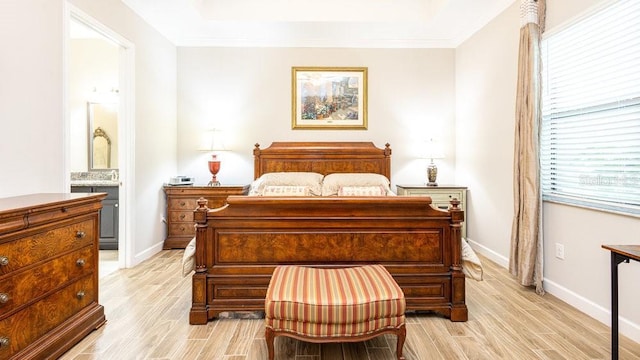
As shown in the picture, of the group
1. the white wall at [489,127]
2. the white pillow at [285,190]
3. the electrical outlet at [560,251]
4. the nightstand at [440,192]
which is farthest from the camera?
the nightstand at [440,192]

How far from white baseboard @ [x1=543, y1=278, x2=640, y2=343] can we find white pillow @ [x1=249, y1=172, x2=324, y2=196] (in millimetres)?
2612

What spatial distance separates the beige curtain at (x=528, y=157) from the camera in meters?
3.06

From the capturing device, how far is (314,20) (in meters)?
4.45

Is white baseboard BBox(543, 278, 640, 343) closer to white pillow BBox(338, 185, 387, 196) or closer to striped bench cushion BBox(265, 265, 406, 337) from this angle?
striped bench cushion BBox(265, 265, 406, 337)

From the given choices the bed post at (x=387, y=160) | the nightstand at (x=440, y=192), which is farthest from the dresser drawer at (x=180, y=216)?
the nightstand at (x=440, y=192)

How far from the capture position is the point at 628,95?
7.79 feet

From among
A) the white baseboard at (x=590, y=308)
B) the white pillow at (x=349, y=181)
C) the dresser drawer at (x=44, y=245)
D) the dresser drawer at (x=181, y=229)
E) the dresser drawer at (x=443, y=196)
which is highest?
the white pillow at (x=349, y=181)

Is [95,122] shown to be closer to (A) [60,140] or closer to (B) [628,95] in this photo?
(A) [60,140]

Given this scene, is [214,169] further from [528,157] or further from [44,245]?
[528,157]

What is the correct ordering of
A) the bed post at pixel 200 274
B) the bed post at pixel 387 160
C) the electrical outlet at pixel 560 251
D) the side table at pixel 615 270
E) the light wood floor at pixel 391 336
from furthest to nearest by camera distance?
the bed post at pixel 387 160 < the electrical outlet at pixel 560 251 < the bed post at pixel 200 274 < the light wood floor at pixel 391 336 < the side table at pixel 615 270

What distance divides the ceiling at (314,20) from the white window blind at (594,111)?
145 centimetres

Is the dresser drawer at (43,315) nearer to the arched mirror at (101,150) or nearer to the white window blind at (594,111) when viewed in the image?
the arched mirror at (101,150)

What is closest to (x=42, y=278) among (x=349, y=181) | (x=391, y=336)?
(x=391, y=336)

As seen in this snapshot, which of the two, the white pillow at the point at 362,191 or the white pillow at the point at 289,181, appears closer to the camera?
the white pillow at the point at 362,191
